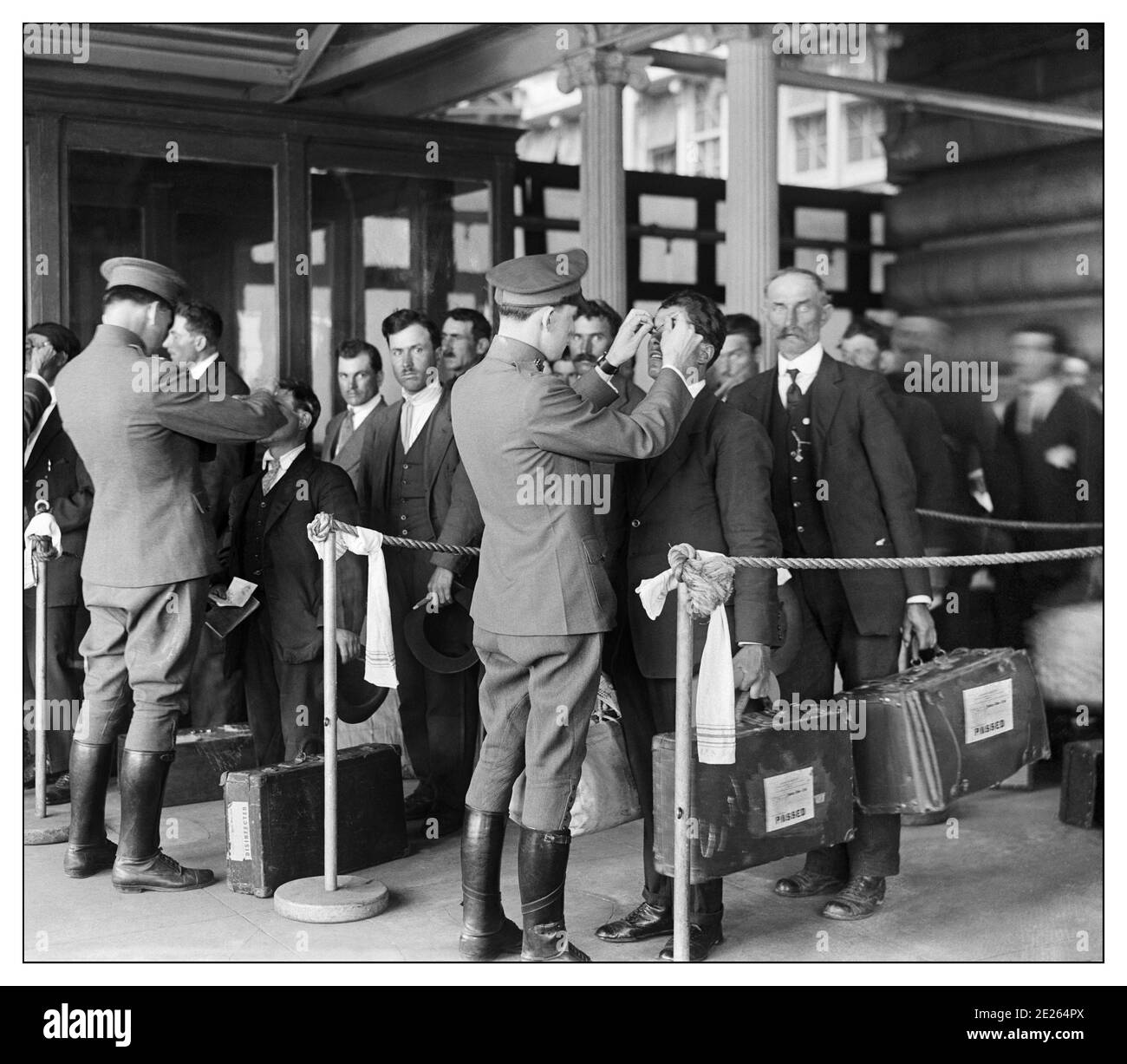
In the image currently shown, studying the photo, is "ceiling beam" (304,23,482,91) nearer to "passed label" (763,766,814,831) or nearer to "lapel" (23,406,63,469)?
"lapel" (23,406,63,469)

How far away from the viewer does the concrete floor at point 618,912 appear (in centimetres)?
392

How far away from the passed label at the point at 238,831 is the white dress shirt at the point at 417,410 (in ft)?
5.23

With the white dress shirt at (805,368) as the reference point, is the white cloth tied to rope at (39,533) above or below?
below

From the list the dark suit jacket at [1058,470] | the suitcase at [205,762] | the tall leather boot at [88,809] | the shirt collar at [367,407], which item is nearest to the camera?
the tall leather boot at [88,809]

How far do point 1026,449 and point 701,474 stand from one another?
365cm

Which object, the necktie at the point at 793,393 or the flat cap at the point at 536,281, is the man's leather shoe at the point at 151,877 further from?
the necktie at the point at 793,393

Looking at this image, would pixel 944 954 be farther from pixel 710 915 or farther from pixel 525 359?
pixel 525 359

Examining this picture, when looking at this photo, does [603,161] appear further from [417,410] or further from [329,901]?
[329,901]

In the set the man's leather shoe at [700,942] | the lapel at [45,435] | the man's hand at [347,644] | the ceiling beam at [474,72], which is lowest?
the man's leather shoe at [700,942]

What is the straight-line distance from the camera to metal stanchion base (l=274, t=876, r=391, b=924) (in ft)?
13.4

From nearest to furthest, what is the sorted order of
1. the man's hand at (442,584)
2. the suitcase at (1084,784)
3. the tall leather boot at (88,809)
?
the tall leather boot at (88,809) < the man's hand at (442,584) < the suitcase at (1084,784)

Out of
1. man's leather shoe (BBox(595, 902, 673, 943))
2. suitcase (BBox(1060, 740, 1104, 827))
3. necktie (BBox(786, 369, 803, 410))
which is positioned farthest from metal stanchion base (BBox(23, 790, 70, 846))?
suitcase (BBox(1060, 740, 1104, 827))

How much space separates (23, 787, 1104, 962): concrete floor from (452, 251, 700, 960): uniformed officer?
1.67ft

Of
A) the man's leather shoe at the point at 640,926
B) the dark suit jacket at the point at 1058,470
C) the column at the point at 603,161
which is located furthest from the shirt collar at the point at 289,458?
the column at the point at 603,161
